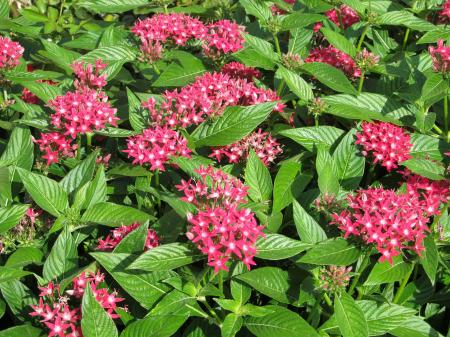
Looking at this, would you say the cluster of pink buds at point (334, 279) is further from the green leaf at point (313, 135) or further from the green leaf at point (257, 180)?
the green leaf at point (313, 135)

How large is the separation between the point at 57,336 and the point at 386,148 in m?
1.39

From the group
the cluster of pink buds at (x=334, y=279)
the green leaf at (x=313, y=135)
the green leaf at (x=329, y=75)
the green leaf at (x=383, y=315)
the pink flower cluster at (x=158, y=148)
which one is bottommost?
the green leaf at (x=383, y=315)

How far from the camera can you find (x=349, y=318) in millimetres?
1765

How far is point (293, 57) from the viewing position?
8.93 feet

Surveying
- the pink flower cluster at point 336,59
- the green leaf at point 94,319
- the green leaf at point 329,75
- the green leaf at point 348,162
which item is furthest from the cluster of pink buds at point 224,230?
the pink flower cluster at point 336,59

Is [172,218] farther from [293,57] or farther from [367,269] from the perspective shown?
[293,57]

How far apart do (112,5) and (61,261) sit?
178 cm

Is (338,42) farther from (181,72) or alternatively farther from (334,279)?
(334,279)

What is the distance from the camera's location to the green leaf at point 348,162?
7.69 ft

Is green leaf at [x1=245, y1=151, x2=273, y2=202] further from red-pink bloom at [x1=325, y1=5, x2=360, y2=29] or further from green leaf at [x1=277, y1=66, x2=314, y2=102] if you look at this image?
red-pink bloom at [x1=325, y1=5, x2=360, y2=29]

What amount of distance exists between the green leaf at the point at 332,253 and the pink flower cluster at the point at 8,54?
1.66 m

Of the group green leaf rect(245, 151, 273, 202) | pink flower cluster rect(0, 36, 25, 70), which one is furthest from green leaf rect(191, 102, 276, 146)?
pink flower cluster rect(0, 36, 25, 70)

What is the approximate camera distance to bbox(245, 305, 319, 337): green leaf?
181cm

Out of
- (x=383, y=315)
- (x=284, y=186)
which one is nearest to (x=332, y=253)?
(x=383, y=315)
